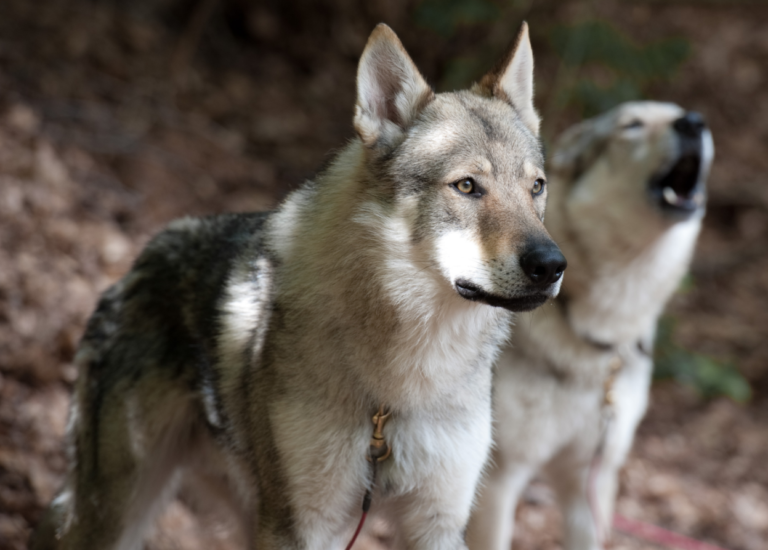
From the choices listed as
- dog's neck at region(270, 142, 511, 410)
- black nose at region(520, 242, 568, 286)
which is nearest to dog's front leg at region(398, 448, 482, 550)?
dog's neck at region(270, 142, 511, 410)

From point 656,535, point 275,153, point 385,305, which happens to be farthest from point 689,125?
point 275,153

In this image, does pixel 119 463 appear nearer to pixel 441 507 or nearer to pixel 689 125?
pixel 441 507

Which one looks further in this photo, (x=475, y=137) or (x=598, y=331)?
(x=598, y=331)

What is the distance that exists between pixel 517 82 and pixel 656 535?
3.80m

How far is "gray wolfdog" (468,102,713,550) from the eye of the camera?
4027mm

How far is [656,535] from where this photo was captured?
5172mm

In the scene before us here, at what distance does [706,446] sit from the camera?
21.9 feet

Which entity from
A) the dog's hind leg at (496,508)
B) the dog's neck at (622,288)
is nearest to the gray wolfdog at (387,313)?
the dog's hind leg at (496,508)

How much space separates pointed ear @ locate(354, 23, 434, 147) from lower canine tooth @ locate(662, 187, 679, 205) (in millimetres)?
2123

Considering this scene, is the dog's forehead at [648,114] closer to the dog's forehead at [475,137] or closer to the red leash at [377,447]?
the dog's forehead at [475,137]

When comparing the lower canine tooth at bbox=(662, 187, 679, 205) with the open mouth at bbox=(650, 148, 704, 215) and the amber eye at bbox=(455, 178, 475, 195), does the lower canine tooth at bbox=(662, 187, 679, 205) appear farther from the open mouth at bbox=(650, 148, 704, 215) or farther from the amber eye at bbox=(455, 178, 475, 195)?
the amber eye at bbox=(455, 178, 475, 195)

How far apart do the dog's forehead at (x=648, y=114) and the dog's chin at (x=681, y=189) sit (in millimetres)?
319

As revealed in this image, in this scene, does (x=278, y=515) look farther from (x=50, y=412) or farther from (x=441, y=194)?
(x=50, y=412)

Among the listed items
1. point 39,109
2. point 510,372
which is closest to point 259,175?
point 39,109
